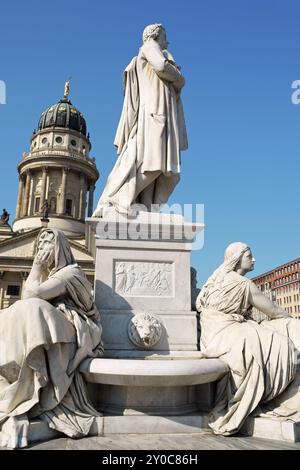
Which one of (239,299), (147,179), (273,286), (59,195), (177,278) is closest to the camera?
(239,299)

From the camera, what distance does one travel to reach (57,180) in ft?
178

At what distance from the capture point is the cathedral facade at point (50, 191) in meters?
45.5

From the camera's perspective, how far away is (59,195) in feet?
176

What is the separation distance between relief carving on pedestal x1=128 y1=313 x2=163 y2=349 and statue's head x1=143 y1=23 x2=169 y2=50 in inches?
137

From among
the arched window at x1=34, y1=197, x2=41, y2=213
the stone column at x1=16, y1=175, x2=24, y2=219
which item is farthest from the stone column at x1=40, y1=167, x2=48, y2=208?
the stone column at x1=16, y1=175, x2=24, y2=219

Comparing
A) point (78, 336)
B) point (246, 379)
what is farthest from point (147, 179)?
point (246, 379)

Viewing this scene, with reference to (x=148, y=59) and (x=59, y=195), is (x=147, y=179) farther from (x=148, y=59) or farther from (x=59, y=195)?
(x=59, y=195)

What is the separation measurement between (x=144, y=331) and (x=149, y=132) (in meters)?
2.37

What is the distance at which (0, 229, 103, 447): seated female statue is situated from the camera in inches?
112

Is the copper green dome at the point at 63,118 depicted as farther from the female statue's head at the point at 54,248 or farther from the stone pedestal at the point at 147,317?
the female statue's head at the point at 54,248

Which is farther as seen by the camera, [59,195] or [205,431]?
[59,195]

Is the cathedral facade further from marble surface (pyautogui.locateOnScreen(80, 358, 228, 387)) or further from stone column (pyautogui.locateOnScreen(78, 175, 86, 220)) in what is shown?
marble surface (pyautogui.locateOnScreen(80, 358, 228, 387))

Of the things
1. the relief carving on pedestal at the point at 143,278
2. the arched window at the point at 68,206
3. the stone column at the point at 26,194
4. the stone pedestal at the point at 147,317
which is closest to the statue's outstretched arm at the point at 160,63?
the stone pedestal at the point at 147,317
